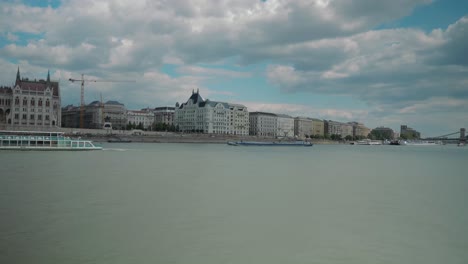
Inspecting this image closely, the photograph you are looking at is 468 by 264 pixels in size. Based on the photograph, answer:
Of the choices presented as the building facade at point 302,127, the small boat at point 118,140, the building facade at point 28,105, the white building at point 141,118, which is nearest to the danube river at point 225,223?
the small boat at point 118,140

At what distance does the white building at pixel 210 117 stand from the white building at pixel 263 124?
8.35 m

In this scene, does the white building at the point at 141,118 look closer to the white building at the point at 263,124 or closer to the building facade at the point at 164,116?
the building facade at the point at 164,116

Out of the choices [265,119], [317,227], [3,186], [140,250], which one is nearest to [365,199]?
[317,227]

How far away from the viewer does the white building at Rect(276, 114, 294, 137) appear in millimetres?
169988

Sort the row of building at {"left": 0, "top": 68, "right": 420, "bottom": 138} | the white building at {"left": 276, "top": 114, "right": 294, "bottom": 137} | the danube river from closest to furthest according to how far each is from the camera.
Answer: the danube river → the row of building at {"left": 0, "top": 68, "right": 420, "bottom": 138} → the white building at {"left": 276, "top": 114, "right": 294, "bottom": 137}

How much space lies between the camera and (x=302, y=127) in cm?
18838

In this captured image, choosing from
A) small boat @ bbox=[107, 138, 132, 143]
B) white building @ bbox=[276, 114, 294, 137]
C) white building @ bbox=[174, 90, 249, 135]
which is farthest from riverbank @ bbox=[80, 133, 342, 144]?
white building @ bbox=[276, 114, 294, 137]

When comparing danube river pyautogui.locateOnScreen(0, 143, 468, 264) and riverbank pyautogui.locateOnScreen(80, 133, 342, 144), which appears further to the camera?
riverbank pyautogui.locateOnScreen(80, 133, 342, 144)

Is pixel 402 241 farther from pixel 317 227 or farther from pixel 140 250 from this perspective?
pixel 140 250

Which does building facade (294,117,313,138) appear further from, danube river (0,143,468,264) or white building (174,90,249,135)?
A: danube river (0,143,468,264)

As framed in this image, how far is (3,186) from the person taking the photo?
61.6 ft

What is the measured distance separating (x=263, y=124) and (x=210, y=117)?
3130cm

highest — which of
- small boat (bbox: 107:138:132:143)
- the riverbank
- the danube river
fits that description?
the riverbank

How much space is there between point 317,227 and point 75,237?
22.3 feet
